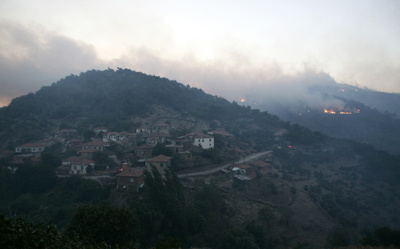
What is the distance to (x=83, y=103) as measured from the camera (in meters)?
90.7

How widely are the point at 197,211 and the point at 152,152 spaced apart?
2027 cm

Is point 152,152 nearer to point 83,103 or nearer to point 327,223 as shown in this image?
point 327,223

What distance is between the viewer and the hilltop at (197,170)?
93.9 feet

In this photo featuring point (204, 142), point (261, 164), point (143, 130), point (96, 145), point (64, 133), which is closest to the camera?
point (261, 164)

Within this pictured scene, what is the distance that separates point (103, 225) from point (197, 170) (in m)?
27.6

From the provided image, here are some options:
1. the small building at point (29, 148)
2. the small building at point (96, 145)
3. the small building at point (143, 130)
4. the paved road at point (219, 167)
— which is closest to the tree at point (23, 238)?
the paved road at point (219, 167)

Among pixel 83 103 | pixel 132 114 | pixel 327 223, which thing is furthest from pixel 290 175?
pixel 83 103

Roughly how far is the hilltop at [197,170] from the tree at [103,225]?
12.8ft

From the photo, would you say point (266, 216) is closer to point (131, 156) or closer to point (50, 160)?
point (131, 156)

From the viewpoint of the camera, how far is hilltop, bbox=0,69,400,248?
28.6m

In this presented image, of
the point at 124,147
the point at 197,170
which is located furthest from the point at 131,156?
the point at 197,170

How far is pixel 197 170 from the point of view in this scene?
42.8 m

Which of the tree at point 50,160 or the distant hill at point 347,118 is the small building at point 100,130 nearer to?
the tree at point 50,160

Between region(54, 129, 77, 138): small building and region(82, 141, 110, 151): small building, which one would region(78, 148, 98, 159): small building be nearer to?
region(82, 141, 110, 151): small building
